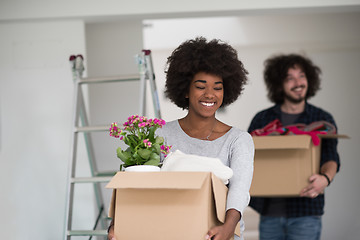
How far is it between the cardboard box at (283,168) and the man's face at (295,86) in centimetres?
37

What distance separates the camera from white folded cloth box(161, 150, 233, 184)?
1.55m

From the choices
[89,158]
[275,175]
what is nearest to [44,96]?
[89,158]

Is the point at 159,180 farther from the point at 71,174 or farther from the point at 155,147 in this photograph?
the point at 71,174

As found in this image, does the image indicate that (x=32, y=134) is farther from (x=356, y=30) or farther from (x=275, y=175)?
(x=356, y=30)

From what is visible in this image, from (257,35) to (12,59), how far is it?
3.39m

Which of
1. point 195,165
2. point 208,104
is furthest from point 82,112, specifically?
point 195,165

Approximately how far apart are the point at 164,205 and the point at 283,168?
54.6 inches

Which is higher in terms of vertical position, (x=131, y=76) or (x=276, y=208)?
(x=131, y=76)

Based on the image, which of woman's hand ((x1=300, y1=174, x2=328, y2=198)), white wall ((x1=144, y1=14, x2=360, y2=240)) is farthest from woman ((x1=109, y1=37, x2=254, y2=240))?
white wall ((x1=144, y1=14, x2=360, y2=240))

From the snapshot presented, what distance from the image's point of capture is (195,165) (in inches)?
60.9

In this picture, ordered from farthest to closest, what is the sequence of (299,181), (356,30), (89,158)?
(356,30) < (89,158) < (299,181)

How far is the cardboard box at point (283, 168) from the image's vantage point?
278 cm

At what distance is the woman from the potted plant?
0.20m

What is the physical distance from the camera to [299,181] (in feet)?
9.17
